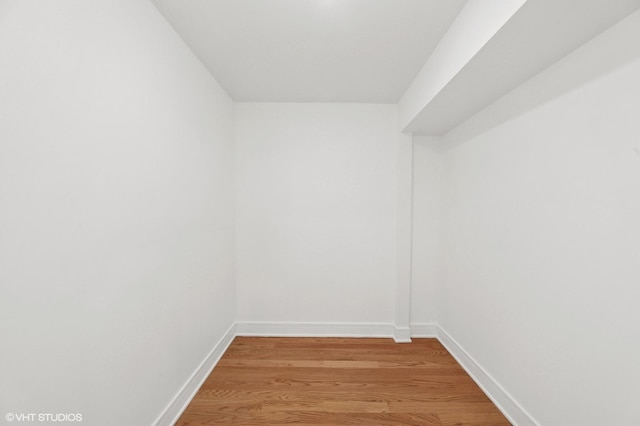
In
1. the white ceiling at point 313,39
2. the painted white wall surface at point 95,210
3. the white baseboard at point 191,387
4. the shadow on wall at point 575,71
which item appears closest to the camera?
the painted white wall surface at point 95,210

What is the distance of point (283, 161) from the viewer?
2.64m

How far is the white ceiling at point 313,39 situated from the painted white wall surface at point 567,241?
76 centimetres

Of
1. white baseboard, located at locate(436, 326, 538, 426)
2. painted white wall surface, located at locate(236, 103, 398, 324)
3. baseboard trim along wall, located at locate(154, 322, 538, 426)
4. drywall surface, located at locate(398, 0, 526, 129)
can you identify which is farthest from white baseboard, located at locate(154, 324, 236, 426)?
drywall surface, located at locate(398, 0, 526, 129)

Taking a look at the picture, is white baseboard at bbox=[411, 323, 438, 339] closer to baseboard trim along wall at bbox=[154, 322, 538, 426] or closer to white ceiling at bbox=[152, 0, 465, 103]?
baseboard trim along wall at bbox=[154, 322, 538, 426]

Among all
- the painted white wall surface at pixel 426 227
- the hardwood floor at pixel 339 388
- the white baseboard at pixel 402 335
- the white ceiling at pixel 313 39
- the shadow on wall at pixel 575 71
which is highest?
the white ceiling at pixel 313 39

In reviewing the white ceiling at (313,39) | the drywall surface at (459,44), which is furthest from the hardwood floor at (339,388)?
the white ceiling at (313,39)

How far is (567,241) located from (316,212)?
1913 millimetres

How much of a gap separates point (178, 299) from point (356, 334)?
1841 millimetres

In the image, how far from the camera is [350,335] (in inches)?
105

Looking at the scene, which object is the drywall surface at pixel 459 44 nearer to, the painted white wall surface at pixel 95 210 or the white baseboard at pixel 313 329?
the painted white wall surface at pixel 95 210

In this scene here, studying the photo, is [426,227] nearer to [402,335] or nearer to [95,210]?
[402,335]

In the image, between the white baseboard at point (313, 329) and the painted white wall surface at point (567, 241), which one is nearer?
the painted white wall surface at point (567, 241)

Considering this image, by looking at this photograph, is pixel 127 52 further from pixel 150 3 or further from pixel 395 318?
pixel 395 318

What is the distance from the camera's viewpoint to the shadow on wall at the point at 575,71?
1009 millimetres
